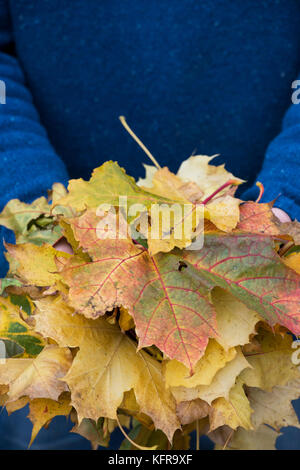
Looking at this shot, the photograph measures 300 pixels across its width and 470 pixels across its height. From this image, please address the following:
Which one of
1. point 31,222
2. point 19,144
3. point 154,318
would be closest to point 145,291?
point 154,318

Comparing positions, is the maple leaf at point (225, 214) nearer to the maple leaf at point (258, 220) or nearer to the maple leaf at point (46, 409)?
the maple leaf at point (258, 220)

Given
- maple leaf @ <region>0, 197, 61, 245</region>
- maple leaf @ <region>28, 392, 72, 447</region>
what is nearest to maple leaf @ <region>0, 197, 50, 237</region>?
maple leaf @ <region>0, 197, 61, 245</region>

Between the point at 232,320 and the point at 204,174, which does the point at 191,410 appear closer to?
the point at 232,320

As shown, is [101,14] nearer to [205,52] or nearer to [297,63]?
[205,52]

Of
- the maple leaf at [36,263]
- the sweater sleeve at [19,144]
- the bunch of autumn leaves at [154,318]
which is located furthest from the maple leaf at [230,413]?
the sweater sleeve at [19,144]

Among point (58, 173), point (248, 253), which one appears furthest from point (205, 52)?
point (248, 253)

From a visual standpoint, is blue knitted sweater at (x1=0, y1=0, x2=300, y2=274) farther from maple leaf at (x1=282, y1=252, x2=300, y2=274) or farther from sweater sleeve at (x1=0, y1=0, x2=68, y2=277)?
maple leaf at (x1=282, y1=252, x2=300, y2=274)
